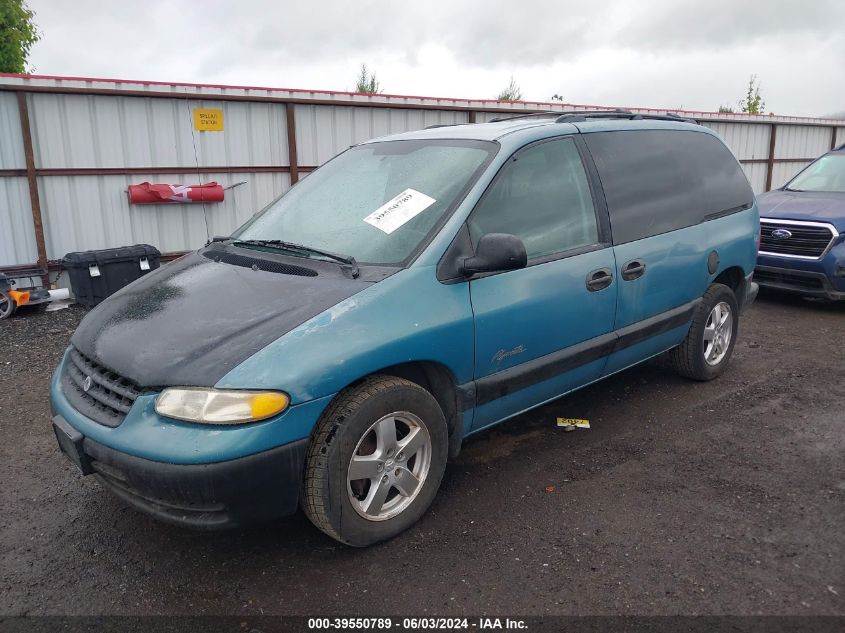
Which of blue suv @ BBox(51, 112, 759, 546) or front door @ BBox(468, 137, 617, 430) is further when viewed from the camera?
front door @ BBox(468, 137, 617, 430)

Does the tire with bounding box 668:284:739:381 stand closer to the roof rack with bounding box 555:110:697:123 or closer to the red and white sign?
the roof rack with bounding box 555:110:697:123

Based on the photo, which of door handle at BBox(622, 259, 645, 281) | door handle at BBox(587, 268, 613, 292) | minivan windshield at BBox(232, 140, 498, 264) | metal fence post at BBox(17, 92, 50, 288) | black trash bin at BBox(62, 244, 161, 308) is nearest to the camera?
minivan windshield at BBox(232, 140, 498, 264)

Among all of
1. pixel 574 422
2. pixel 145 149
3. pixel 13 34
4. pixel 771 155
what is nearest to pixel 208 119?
pixel 145 149

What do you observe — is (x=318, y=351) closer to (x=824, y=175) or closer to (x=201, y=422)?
(x=201, y=422)

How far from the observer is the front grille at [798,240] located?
23.3ft

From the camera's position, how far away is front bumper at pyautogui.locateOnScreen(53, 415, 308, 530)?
2.41 meters

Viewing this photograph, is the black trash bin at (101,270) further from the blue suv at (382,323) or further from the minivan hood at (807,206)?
the minivan hood at (807,206)

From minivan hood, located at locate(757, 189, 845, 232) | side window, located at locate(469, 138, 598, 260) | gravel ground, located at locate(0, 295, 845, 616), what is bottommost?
gravel ground, located at locate(0, 295, 845, 616)

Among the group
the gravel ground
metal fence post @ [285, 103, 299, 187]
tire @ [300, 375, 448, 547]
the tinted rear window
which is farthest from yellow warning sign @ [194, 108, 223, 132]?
tire @ [300, 375, 448, 547]

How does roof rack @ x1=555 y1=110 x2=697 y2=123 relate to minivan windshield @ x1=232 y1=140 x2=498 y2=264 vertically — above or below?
above

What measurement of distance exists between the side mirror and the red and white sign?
276 inches

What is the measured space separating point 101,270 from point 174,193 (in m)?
1.66

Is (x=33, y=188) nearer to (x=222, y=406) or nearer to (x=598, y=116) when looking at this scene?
(x=598, y=116)

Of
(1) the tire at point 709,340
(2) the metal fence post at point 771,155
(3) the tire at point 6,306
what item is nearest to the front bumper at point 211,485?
(1) the tire at point 709,340
